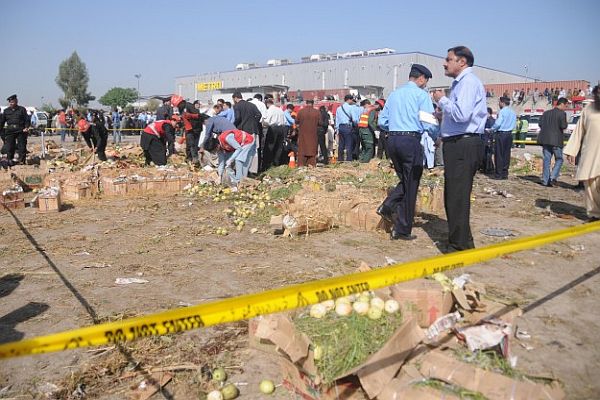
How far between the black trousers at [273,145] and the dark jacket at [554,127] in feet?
22.1

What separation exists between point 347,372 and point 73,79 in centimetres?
11909

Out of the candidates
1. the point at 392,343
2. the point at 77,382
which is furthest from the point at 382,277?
the point at 77,382

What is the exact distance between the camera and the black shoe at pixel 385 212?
6322 millimetres

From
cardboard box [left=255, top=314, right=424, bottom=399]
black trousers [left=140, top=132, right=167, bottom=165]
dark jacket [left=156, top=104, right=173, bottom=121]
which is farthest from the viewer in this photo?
dark jacket [left=156, top=104, right=173, bottom=121]

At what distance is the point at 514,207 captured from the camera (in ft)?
29.1

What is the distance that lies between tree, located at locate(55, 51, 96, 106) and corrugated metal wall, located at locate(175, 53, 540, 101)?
39.1 metres

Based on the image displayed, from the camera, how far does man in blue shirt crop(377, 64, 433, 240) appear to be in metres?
5.84

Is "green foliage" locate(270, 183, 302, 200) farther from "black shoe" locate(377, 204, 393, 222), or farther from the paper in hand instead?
the paper in hand

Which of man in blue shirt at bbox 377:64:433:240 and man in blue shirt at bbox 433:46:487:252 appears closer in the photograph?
man in blue shirt at bbox 433:46:487:252

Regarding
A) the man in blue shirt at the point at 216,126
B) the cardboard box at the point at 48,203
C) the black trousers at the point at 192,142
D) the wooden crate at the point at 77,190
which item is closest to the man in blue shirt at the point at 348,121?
the black trousers at the point at 192,142

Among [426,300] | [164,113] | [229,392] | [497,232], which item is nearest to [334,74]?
[164,113]

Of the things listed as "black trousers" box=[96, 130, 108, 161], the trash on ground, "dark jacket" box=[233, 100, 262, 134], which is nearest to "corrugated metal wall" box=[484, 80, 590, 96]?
"dark jacket" box=[233, 100, 262, 134]

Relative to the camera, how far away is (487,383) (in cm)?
259

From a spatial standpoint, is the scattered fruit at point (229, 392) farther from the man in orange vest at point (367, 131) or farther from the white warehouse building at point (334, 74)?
the white warehouse building at point (334, 74)
